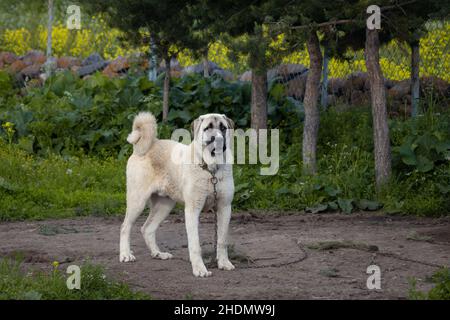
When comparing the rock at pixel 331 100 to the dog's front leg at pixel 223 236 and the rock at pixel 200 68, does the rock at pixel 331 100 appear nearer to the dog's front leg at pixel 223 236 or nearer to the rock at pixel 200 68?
the rock at pixel 200 68

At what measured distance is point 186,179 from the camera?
721 cm

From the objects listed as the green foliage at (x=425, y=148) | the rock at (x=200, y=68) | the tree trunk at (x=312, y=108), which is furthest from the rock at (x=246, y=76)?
the green foliage at (x=425, y=148)

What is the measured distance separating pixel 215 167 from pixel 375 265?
1641 millimetres

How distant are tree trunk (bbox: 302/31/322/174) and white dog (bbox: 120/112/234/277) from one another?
3642 mm

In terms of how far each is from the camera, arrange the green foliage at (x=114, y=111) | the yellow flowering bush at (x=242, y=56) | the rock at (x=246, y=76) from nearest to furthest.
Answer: the green foliage at (x=114, y=111), the yellow flowering bush at (x=242, y=56), the rock at (x=246, y=76)

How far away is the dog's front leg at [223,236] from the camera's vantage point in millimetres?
7184

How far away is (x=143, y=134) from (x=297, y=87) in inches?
241

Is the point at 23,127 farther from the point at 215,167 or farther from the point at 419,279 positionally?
the point at 419,279

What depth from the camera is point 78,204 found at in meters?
10.5

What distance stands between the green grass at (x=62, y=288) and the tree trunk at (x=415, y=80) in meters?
6.86

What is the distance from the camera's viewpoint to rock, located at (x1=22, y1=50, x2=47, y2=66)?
1745cm

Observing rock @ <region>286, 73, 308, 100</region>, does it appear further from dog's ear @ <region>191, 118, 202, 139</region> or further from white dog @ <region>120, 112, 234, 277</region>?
dog's ear @ <region>191, 118, 202, 139</region>

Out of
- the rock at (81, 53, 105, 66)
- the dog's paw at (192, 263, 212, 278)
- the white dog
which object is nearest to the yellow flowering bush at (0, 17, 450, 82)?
the rock at (81, 53, 105, 66)
